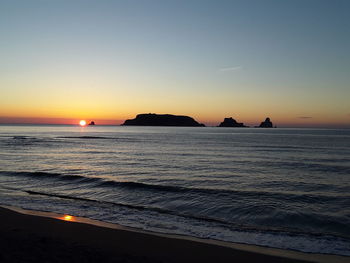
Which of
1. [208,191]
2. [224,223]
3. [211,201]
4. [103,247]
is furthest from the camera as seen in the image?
[208,191]

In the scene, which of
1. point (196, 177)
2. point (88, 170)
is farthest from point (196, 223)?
point (88, 170)

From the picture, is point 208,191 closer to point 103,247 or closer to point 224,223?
point 224,223

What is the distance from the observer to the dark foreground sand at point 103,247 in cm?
702

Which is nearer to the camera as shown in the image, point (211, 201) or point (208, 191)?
point (211, 201)

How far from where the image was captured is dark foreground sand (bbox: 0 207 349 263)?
23.0 feet

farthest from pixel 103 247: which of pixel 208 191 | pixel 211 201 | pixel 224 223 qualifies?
pixel 208 191

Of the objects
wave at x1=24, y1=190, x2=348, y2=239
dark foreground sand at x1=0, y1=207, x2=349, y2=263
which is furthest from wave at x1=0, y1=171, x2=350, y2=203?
dark foreground sand at x1=0, y1=207, x2=349, y2=263

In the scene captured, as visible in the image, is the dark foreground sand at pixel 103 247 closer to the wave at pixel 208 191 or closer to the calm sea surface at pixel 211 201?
the calm sea surface at pixel 211 201

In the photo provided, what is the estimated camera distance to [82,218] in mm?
11188

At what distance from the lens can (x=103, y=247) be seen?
793 centimetres

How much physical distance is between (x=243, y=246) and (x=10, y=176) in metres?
19.2

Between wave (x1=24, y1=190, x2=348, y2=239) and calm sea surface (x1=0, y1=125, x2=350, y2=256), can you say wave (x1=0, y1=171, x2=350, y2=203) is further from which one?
wave (x1=24, y1=190, x2=348, y2=239)

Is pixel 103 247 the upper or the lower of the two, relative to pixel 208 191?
upper

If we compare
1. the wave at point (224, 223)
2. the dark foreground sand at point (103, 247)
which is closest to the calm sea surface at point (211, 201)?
the wave at point (224, 223)
